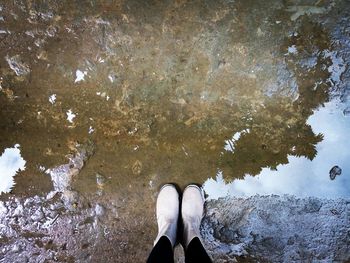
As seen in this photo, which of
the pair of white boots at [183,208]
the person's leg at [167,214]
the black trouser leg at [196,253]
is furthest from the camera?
the pair of white boots at [183,208]

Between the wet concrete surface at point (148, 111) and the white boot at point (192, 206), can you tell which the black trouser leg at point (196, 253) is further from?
the wet concrete surface at point (148, 111)

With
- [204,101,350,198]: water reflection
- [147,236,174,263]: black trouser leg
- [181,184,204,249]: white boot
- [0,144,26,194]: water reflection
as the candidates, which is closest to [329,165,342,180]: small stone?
[204,101,350,198]: water reflection

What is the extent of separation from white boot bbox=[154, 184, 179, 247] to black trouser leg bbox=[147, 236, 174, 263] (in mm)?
116

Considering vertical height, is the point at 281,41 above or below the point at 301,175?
above

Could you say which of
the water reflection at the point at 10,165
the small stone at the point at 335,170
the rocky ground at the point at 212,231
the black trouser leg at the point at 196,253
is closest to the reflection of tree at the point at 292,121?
the small stone at the point at 335,170

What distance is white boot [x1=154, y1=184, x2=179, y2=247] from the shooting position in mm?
1882

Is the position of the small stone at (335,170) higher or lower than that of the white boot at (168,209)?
higher

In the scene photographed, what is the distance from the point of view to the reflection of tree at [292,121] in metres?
1.92

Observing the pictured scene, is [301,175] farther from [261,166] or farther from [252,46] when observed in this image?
[252,46]

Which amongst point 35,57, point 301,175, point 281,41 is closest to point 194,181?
point 301,175

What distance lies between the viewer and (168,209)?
6.31 feet

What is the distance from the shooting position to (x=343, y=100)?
1.92 metres

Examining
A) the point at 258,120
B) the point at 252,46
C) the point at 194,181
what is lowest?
the point at 194,181

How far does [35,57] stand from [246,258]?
172cm
